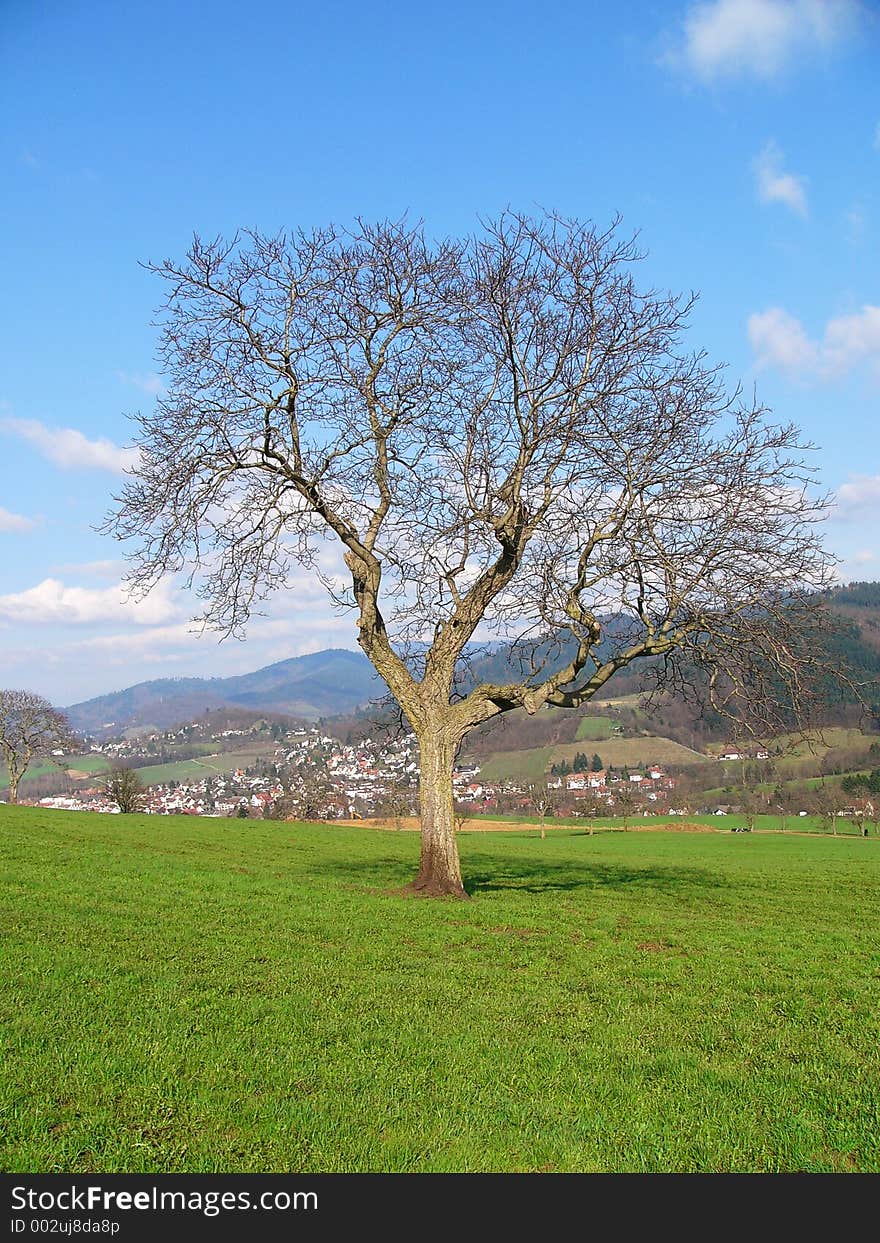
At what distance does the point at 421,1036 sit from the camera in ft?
20.9

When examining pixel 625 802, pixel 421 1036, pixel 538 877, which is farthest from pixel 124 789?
pixel 421 1036

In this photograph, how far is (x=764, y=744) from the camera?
14391 mm

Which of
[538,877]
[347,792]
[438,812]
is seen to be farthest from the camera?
[347,792]

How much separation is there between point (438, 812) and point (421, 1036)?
26.4 feet

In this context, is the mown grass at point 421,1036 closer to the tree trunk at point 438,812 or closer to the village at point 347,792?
the tree trunk at point 438,812

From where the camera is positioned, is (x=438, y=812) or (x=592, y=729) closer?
(x=438, y=812)

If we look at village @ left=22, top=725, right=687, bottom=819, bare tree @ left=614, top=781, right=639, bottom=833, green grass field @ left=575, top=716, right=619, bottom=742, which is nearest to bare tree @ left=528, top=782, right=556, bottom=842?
village @ left=22, top=725, right=687, bottom=819

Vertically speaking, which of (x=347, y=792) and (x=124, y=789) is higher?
(x=124, y=789)

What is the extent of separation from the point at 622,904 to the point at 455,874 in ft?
10.9

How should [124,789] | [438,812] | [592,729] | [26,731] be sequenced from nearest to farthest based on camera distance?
[438,812] < [124,789] < [26,731] < [592,729]

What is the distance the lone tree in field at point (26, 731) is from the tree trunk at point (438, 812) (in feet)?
162

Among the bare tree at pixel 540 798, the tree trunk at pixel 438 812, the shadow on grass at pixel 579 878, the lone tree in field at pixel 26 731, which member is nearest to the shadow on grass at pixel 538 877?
the shadow on grass at pixel 579 878

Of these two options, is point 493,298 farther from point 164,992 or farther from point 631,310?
point 164,992

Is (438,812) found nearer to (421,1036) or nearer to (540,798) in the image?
(421,1036)
